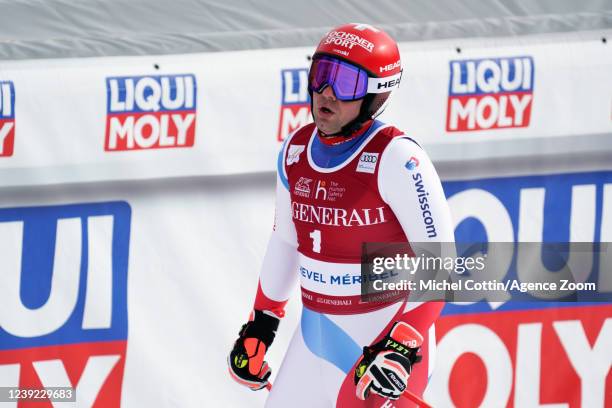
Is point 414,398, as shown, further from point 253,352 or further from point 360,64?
point 360,64

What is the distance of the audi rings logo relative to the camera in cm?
324

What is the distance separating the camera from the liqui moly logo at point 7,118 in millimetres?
3895

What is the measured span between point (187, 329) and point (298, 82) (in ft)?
3.41

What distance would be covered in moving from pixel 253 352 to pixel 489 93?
1.55 m

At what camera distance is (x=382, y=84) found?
329 cm

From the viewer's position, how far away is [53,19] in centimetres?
436

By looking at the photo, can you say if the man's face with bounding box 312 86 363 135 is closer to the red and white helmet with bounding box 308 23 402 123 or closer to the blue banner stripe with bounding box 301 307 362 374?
the red and white helmet with bounding box 308 23 402 123

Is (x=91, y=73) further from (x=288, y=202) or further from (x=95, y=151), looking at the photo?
(x=288, y=202)

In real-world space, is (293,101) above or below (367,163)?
above

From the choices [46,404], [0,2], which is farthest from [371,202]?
[0,2]

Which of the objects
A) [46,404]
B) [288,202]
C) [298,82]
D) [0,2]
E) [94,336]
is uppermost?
[0,2]

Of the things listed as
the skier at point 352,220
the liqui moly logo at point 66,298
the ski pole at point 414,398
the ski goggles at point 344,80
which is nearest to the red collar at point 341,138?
the skier at point 352,220

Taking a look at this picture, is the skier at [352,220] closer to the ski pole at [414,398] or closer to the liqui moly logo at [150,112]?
the ski pole at [414,398]

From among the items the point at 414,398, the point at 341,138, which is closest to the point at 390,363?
the point at 414,398
